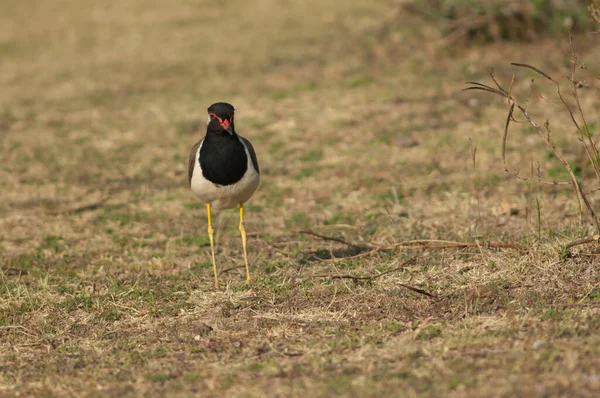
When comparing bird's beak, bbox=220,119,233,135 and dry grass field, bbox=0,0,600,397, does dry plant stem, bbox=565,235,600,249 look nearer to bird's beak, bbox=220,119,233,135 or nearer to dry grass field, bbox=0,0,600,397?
dry grass field, bbox=0,0,600,397

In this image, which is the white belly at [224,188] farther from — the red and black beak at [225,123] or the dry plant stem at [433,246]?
the dry plant stem at [433,246]

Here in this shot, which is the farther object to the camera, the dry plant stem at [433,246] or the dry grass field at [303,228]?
the dry plant stem at [433,246]

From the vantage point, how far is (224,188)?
6.11 meters

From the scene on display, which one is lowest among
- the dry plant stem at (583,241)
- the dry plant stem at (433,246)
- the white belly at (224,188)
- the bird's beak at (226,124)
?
the dry plant stem at (433,246)

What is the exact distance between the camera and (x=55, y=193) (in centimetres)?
891

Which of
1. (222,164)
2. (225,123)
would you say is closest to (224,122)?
(225,123)

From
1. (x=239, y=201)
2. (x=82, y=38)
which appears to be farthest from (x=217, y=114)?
(x=82, y=38)

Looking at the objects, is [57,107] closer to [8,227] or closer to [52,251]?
[8,227]

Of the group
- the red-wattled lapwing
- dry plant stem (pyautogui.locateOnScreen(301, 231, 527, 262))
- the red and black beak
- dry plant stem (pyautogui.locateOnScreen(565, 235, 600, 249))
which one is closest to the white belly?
the red-wattled lapwing

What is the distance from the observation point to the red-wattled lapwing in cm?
590

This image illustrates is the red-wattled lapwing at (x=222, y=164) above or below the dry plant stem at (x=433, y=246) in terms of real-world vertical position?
above

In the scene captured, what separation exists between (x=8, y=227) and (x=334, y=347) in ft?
14.4

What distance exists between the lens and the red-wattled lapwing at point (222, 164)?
19.4 feet

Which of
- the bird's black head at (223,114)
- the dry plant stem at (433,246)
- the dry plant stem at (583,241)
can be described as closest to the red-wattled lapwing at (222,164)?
the bird's black head at (223,114)
